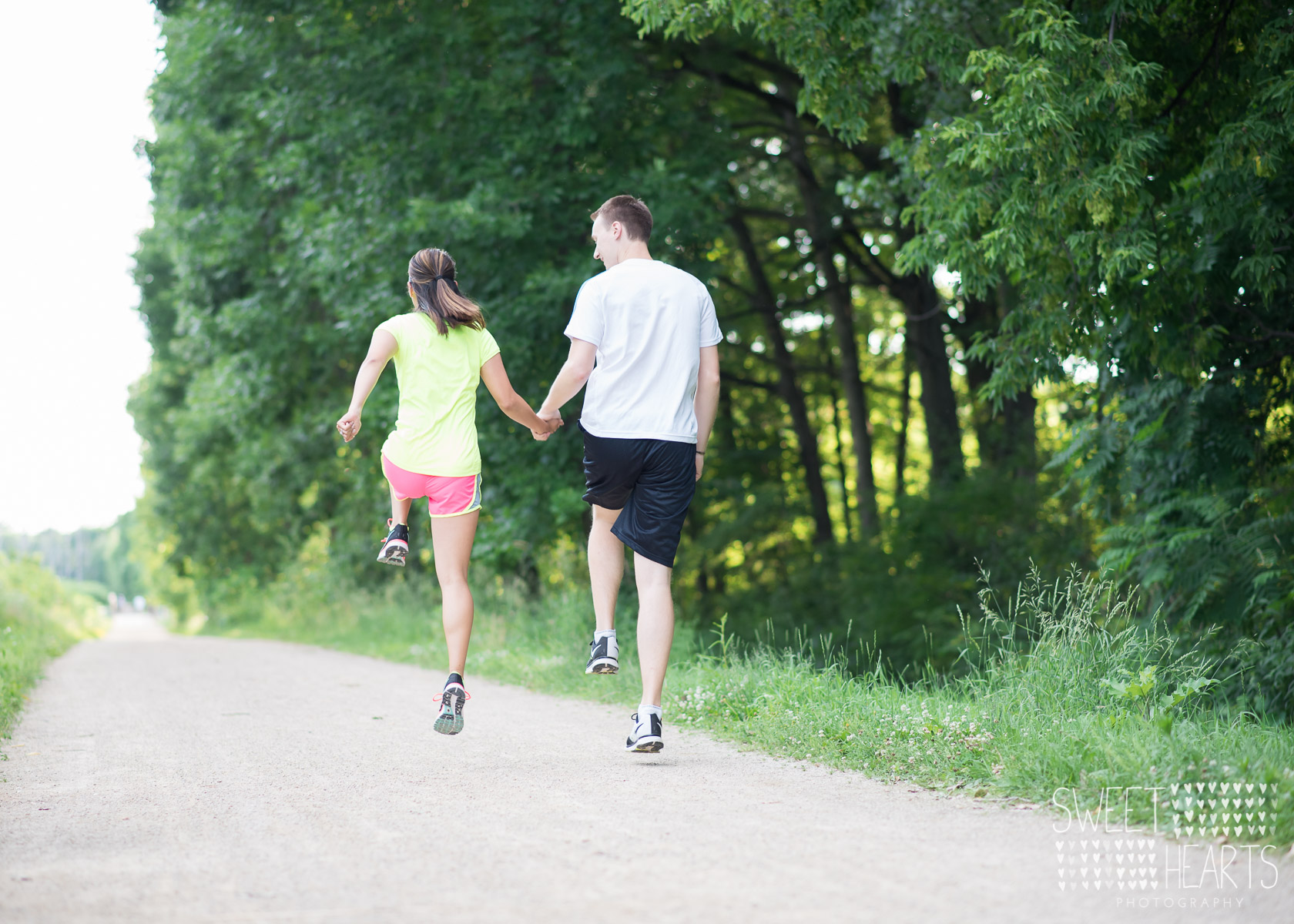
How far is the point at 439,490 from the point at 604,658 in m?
1.19

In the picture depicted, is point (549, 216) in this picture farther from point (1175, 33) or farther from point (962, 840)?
point (962, 840)

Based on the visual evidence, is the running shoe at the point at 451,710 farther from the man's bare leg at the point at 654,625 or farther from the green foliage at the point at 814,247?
the green foliage at the point at 814,247

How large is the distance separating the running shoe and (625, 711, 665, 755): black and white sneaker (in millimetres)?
852

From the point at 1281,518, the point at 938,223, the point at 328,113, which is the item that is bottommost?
the point at 1281,518

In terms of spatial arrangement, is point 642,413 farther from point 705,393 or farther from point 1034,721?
point 1034,721

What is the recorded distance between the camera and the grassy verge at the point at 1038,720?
3.61 meters

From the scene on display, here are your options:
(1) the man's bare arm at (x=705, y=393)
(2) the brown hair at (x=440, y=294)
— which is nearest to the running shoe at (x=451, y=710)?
(1) the man's bare arm at (x=705, y=393)

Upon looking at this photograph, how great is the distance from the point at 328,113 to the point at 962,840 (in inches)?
443

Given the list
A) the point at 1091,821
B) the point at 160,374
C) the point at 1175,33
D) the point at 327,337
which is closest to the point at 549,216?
the point at 327,337

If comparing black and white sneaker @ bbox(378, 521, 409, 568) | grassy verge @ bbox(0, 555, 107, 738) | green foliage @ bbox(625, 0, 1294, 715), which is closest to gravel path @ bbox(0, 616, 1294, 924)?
black and white sneaker @ bbox(378, 521, 409, 568)

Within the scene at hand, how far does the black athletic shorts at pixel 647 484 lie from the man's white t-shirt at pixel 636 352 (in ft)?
0.18

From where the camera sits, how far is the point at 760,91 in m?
17.6

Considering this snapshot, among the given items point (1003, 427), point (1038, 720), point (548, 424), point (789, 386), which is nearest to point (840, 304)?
point (789, 386)

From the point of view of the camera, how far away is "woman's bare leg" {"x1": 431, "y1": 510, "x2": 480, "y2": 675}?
550cm
